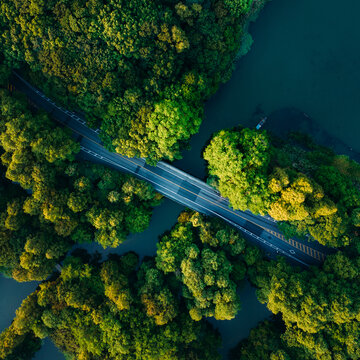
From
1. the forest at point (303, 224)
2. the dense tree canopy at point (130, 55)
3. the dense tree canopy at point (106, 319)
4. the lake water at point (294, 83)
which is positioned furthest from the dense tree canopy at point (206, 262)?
the dense tree canopy at point (130, 55)

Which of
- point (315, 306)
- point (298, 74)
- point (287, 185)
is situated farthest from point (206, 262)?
point (298, 74)

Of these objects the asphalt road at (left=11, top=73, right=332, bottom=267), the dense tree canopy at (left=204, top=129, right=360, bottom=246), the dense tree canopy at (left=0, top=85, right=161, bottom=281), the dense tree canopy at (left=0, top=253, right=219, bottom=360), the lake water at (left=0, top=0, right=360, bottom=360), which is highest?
the lake water at (left=0, top=0, right=360, bottom=360)

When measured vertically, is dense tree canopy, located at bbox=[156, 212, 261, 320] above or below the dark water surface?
below

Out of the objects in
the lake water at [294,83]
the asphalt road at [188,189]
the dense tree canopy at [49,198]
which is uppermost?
the lake water at [294,83]

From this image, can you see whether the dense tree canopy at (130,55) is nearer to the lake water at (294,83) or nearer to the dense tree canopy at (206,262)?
the lake water at (294,83)

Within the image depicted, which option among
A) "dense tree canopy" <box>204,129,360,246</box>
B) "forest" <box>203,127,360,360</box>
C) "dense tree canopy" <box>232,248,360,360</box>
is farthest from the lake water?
"dense tree canopy" <box>204,129,360,246</box>

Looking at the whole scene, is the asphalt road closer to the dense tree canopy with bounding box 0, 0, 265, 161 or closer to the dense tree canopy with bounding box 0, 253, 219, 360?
the dense tree canopy with bounding box 0, 0, 265, 161
